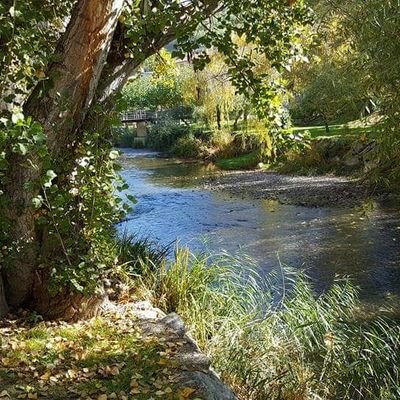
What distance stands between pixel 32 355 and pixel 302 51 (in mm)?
3585

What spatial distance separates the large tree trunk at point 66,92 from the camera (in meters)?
3.90

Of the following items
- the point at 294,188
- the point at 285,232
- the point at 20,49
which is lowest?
the point at 285,232

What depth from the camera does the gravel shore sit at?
15.0 metres

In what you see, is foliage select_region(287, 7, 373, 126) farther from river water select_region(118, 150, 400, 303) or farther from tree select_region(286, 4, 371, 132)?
river water select_region(118, 150, 400, 303)

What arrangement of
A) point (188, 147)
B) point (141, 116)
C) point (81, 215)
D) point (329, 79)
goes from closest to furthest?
point (81, 215) → point (329, 79) → point (188, 147) → point (141, 116)

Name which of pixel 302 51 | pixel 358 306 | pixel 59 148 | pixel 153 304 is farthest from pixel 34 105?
pixel 358 306

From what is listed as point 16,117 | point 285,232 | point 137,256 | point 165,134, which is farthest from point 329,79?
point 165,134

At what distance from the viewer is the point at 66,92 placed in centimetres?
398

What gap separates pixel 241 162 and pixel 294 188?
676 cm

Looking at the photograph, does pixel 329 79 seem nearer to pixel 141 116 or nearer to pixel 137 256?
pixel 137 256

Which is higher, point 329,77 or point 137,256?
point 329,77

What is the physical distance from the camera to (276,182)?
18.7 metres

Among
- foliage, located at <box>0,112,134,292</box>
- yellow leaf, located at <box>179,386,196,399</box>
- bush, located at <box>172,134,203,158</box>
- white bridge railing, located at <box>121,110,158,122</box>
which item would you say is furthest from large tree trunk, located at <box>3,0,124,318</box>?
white bridge railing, located at <box>121,110,158,122</box>

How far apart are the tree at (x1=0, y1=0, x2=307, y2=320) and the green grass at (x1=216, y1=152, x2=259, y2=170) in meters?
18.8
